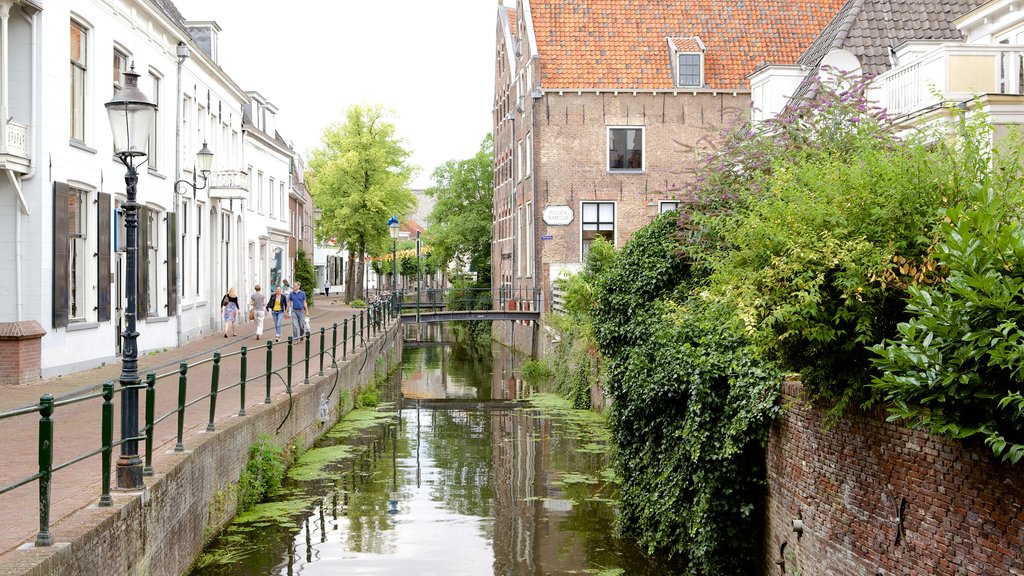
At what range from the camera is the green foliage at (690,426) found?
8.79 meters

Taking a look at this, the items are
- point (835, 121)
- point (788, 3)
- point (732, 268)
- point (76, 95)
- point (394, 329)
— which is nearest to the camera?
point (732, 268)

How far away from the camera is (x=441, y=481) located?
43.2ft

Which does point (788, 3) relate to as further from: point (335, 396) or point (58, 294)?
point (58, 294)

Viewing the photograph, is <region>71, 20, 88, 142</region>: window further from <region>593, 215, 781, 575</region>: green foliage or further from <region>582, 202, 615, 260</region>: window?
<region>582, 202, 615, 260</region>: window

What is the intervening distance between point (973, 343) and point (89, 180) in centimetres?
1471

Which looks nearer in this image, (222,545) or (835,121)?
(222,545)

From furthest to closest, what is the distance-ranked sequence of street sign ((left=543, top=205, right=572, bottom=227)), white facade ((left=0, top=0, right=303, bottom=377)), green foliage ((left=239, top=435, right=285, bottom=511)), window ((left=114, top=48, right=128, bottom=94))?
street sign ((left=543, top=205, right=572, bottom=227)), window ((left=114, top=48, right=128, bottom=94)), white facade ((left=0, top=0, right=303, bottom=377)), green foliage ((left=239, top=435, right=285, bottom=511))

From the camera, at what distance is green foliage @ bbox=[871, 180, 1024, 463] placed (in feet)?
15.9

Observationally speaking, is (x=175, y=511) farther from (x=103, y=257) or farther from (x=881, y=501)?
(x=103, y=257)

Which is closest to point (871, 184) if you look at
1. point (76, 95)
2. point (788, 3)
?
point (76, 95)

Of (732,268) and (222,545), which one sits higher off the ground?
(732,268)

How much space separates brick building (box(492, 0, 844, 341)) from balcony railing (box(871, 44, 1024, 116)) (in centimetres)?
1693

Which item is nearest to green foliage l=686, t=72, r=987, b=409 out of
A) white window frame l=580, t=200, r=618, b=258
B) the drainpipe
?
the drainpipe

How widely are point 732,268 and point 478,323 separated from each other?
3864 centimetres
